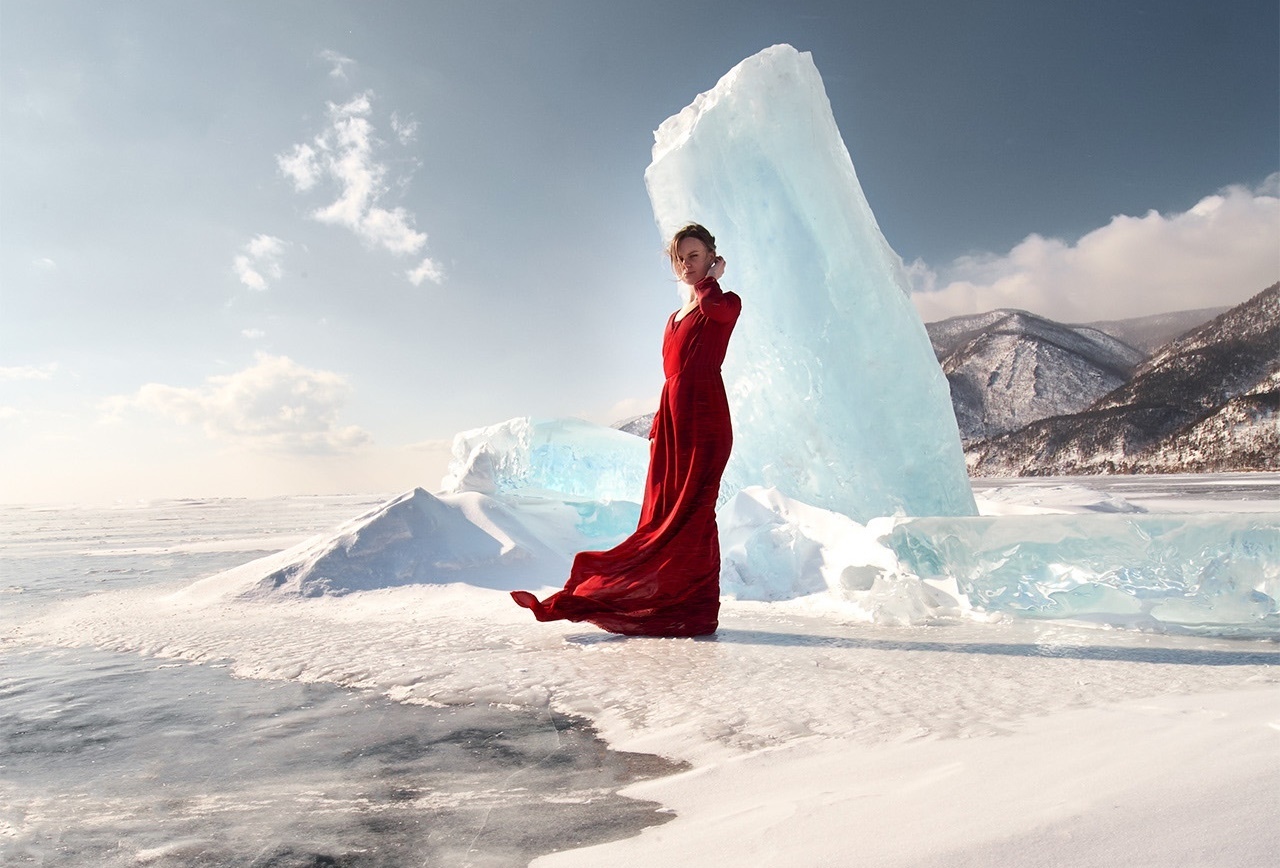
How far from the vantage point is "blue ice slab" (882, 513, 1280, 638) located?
3.20 metres

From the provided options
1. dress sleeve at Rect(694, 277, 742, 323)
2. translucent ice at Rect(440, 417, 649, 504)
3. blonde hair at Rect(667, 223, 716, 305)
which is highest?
blonde hair at Rect(667, 223, 716, 305)

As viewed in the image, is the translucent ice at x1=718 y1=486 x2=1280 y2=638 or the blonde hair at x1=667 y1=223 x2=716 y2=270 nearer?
the translucent ice at x1=718 y1=486 x2=1280 y2=638

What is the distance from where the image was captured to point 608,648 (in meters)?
3.13

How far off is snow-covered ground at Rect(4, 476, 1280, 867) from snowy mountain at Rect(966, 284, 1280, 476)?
52.0m

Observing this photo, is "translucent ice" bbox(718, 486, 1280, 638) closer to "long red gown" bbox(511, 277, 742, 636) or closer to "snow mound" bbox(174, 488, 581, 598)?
"long red gown" bbox(511, 277, 742, 636)

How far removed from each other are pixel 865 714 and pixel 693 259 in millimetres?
2253

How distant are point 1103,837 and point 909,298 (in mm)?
5453

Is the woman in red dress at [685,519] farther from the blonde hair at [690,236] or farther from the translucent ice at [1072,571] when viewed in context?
the translucent ice at [1072,571]

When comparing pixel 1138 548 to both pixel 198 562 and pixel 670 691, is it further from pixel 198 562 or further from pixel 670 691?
pixel 198 562

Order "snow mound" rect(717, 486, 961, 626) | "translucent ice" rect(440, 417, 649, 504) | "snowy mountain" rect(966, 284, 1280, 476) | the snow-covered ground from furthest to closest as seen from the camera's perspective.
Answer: "snowy mountain" rect(966, 284, 1280, 476) < "translucent ice" rect(440, 417, 649, 504) < "snow mound" rect(717, 486, 961, 626) < the snow-covered ground

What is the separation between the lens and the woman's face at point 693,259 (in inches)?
139

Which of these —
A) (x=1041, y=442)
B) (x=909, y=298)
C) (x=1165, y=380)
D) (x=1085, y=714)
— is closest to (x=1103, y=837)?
(x=1085, y=714)

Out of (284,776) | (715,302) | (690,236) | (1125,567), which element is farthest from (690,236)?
(284,776)

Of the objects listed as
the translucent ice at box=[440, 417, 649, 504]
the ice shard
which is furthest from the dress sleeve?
the translucent ice at box=[440, 417, 649, 504]
